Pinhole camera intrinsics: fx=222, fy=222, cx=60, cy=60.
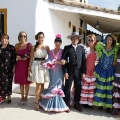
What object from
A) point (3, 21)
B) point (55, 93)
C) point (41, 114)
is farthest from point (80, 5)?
point (41, 114)

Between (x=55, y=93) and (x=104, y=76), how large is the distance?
1.13 metres

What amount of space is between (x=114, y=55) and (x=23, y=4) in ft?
11.6


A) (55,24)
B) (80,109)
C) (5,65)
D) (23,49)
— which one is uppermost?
(55,24)

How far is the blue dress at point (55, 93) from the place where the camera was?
15.9 ft

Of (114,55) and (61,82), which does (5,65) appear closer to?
(61,82)

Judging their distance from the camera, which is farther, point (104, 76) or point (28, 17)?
point (28, 17)

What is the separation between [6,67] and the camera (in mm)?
5262

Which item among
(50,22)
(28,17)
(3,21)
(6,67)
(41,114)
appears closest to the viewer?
(41,114)

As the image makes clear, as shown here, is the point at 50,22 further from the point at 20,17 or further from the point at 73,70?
the point at 73,70

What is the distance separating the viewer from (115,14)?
26.5 feet

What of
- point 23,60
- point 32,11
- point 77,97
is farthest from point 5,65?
point 32,11

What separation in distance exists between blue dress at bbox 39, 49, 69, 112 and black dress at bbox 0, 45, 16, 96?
96 cm

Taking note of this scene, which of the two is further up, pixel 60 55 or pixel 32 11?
pixel 32 11

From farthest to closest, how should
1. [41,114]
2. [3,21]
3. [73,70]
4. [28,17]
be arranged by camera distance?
1. [3,21]
2. [28,17]
3. [73,70]
4. [41,114]
